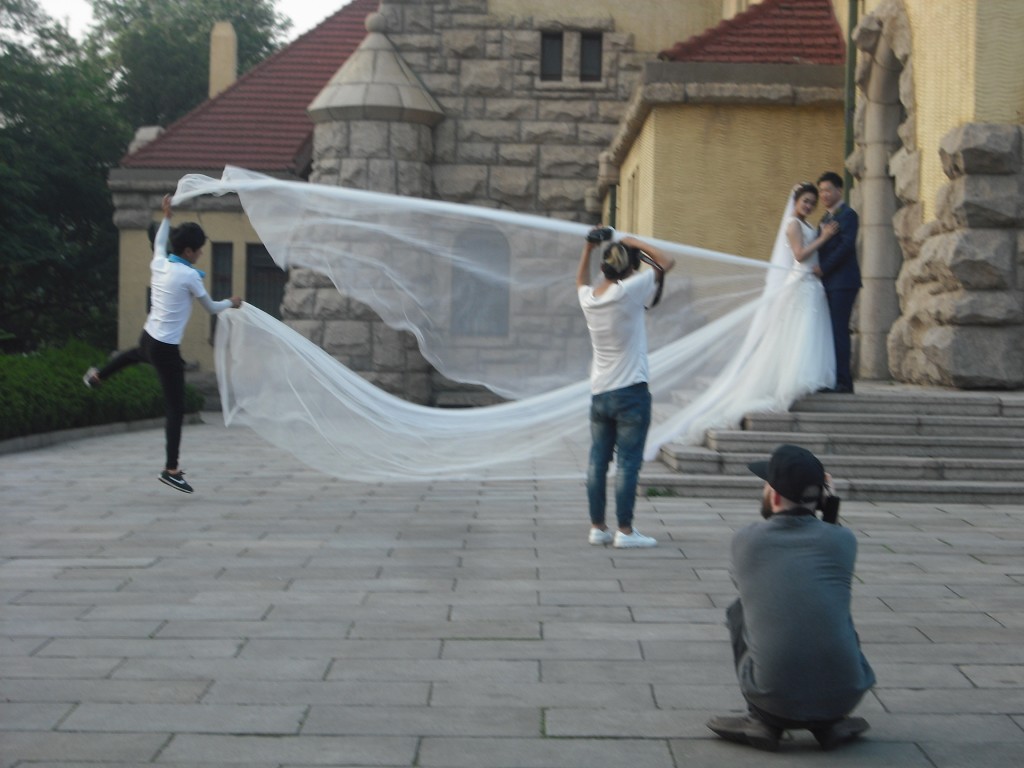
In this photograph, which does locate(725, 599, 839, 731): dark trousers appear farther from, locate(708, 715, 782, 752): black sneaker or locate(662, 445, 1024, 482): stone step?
locate(662, 445, 1024, 482): stone step

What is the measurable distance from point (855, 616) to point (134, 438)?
14.7 metres

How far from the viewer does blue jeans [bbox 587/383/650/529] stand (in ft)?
29.3

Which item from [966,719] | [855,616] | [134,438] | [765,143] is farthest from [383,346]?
[966,719]

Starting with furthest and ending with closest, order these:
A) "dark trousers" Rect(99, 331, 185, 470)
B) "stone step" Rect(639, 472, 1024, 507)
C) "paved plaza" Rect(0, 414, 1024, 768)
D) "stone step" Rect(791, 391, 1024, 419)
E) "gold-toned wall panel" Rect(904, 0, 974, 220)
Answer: "gold-toned wall panel" Rect(904, 0, 974, 220) → "stone step" Rect(791, 391, 1024, 419) → "dark trousers" Rect(99, 331, 185, 470) → "stone step" Rect(639, 472, 1024, 507) → "paved plaza" Rect(0, 414, 1024, 768)

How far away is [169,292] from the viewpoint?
447 inches

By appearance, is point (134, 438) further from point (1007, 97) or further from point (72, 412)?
point (1007, 97)

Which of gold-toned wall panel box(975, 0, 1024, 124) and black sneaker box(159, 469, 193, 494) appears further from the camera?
gold-toned wall panel box(975, 0, 1024, 124)

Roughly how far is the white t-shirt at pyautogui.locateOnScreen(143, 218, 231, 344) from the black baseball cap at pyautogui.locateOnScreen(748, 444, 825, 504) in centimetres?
738

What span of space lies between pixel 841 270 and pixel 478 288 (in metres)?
3.28

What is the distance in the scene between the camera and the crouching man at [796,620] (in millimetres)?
4555

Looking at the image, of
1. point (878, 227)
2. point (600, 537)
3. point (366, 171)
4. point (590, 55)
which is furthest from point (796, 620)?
point (590, 55)

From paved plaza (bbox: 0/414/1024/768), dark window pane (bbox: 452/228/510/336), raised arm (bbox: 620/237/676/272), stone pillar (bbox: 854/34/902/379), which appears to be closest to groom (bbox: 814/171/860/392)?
paved plaza (bbox: 0/414/1024/768)

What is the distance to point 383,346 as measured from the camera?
2406 cm

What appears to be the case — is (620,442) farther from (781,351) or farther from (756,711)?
(756,711)
